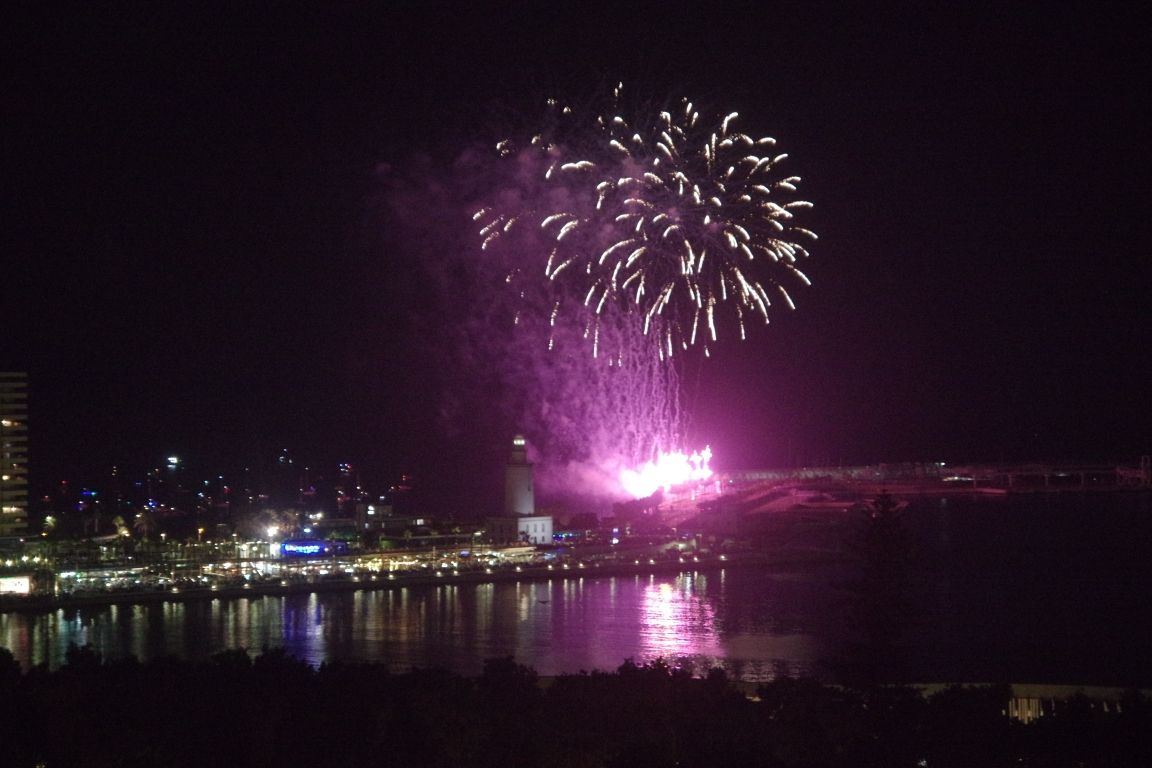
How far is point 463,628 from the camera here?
1902 cm

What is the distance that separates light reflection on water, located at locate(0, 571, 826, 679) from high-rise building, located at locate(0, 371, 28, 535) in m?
7.44

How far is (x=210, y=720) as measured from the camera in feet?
26.6

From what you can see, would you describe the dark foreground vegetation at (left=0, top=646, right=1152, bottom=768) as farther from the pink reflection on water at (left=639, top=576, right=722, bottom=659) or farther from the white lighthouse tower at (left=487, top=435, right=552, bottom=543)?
the white lighthouse tower at (left=487, top=435, right=552, bottom=543)

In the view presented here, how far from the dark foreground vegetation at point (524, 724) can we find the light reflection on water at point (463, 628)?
4518mm

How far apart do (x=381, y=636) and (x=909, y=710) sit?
1128 cm

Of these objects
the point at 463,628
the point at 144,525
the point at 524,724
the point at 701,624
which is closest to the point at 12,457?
the point at 144,525

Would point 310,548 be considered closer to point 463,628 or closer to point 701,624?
point 463,628

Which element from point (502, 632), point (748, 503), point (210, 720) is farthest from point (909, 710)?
point (748, 503)

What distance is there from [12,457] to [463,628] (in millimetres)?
14168

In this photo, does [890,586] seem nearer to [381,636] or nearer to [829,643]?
[829,643]

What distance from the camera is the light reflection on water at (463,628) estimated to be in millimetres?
16062

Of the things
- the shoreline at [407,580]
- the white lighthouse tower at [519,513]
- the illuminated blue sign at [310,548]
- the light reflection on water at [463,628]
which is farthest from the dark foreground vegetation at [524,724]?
the white lighthouse tower at [519,513]

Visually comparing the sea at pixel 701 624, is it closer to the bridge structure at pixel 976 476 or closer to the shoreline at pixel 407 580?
the shoreline at pixel 407 580

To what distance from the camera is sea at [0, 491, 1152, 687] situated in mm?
15641
